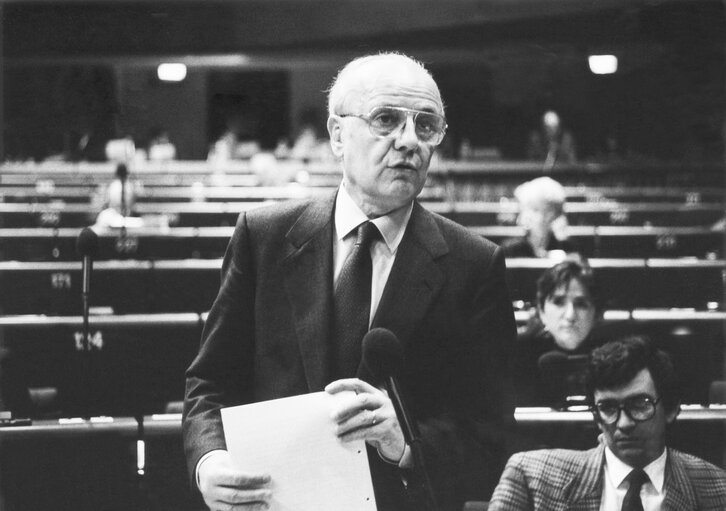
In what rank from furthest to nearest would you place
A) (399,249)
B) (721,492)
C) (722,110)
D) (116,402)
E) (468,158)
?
(468,158) → (722,110) → (116,402) → (721,492) → (399,249)

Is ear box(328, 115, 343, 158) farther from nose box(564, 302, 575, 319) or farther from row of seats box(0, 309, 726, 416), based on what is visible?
nose box(564, 302, 575, 319)

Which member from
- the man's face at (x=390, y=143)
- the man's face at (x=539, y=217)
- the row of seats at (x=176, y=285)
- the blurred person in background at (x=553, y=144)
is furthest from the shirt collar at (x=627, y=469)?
the blurred person in background at (x=553, y=144)

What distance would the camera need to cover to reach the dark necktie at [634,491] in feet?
4.73

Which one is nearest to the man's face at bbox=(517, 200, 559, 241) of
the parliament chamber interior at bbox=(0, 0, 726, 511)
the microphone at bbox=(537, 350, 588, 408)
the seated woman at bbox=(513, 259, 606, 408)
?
the parliament chamber interior at bbox=(0, 0, 726, 511)

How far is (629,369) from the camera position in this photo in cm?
152

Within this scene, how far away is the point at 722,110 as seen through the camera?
9.41 ft

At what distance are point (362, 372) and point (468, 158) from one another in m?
8.10

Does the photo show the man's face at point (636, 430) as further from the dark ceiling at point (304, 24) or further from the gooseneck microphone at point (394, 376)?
the dark ceiling at point (304, 24)

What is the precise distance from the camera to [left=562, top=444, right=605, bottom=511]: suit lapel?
1439mm

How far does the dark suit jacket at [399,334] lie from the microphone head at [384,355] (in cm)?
16

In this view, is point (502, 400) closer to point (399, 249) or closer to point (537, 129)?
point (399, 249)

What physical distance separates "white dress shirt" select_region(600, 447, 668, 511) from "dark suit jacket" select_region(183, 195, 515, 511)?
0.32 meters

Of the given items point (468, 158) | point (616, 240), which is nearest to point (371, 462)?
point (616, 240)

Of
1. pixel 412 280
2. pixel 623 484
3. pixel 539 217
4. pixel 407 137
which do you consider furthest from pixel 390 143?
pixel 539 217
